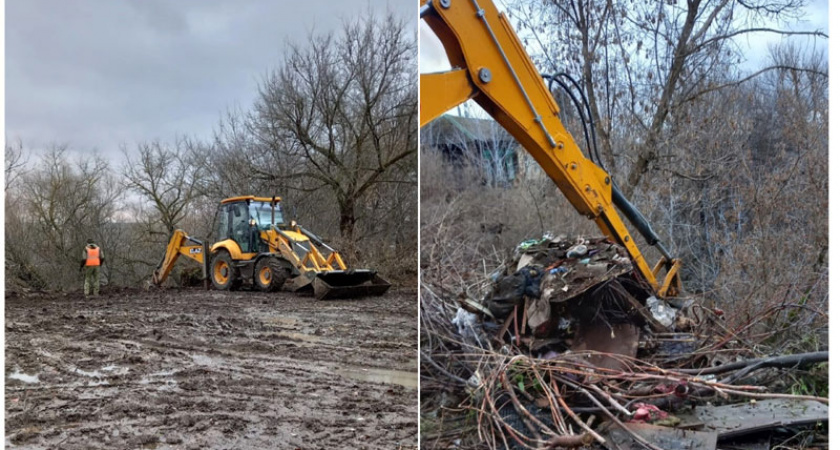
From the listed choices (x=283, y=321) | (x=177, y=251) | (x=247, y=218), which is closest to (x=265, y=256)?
(x=247, y=218)

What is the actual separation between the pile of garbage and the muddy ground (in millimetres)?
565

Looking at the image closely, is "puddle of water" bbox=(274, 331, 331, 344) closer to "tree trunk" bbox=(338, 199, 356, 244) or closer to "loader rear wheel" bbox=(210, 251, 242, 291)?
"tree trunk" bbox=(338, 199, 356, 244)

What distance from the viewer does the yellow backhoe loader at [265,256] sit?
240 inches

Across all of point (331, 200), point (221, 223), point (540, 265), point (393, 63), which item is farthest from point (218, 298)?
point (540, 265)

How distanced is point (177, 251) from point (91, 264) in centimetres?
287

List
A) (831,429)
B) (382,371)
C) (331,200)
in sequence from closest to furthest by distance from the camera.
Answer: (831,429) → (382,371) → (331,200)

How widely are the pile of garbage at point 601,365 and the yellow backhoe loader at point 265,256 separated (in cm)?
354

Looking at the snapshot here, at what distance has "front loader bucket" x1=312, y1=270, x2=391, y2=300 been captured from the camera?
594 centimetres

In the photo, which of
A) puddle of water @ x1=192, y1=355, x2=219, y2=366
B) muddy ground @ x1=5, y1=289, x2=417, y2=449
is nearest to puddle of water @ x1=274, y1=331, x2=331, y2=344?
muddy ground @ x1=5, y1=289, x2=417, y2=449

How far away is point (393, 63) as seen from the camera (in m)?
4.82

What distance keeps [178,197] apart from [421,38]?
615 cm

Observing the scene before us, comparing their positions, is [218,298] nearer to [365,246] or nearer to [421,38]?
[365,246]

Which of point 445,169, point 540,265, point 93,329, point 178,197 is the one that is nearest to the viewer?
point 445,169

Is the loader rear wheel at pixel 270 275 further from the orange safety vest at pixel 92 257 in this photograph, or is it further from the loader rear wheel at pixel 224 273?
the orange safety vest at pixel 92 257
